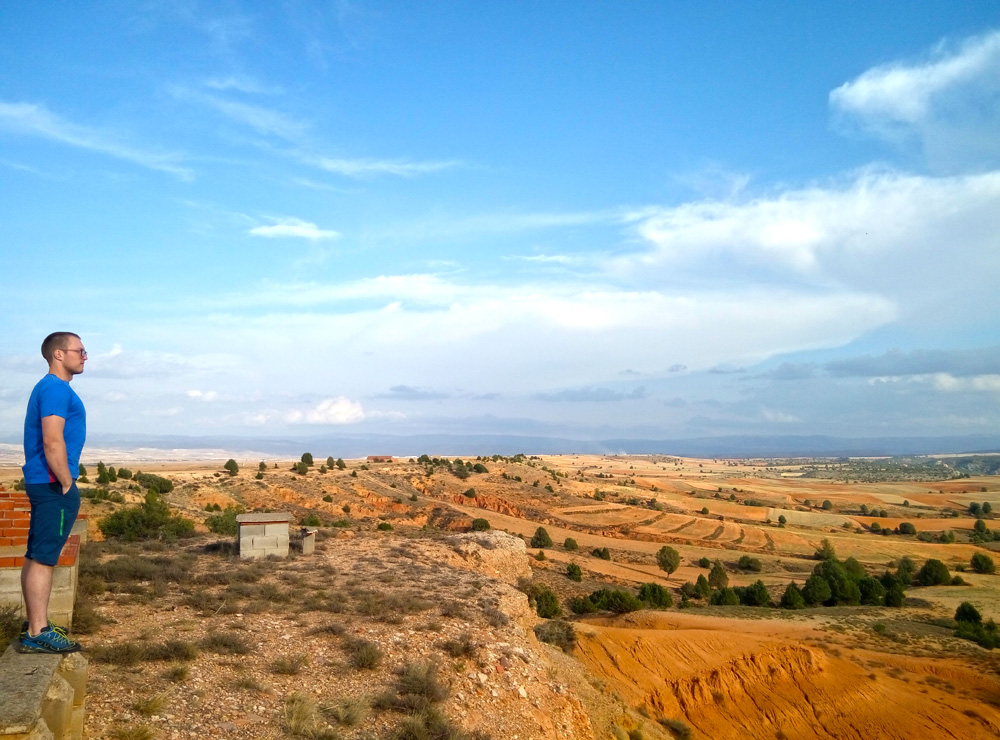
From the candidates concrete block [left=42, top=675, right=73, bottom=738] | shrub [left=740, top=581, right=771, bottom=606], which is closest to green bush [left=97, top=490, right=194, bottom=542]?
concrete block [left=42, top=675, right=73, bottom=738]

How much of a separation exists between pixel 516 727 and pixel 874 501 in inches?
4081

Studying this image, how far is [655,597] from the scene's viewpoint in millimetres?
31562

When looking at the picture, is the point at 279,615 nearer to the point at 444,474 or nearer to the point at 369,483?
the point at 369,483

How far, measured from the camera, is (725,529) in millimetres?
65125

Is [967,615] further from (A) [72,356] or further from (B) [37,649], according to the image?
(A) [72,356]

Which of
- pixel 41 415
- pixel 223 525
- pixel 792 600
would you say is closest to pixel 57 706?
pixel 41 415

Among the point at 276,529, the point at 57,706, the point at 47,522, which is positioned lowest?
the point at 276,529

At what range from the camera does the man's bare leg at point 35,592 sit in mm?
5879

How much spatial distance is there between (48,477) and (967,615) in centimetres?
3671

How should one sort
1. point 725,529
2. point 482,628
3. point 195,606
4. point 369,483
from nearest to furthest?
point 195,606
point 482,628
point 369,483
point 725,529

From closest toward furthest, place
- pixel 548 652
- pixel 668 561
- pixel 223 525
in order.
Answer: pixel 548 652, pixel 223 525, pixel 668 561

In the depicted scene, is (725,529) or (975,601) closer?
(975,601)

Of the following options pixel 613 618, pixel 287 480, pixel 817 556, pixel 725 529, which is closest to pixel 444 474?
pixel 287 480

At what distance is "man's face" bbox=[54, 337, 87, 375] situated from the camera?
616 centimetres
